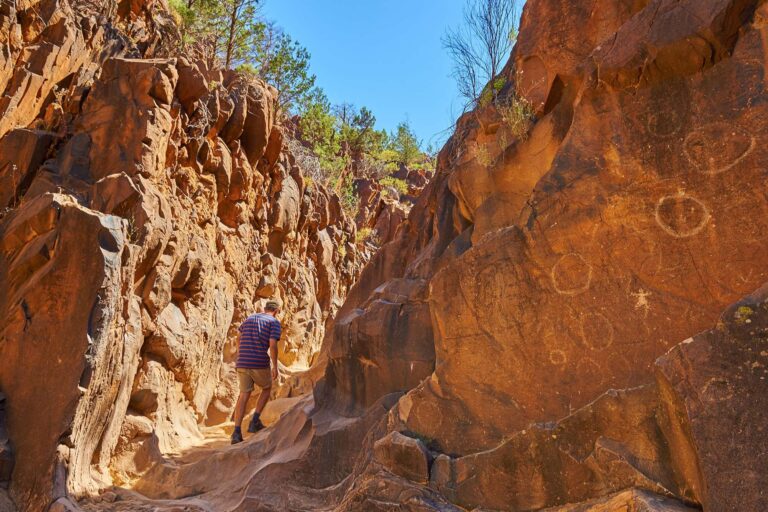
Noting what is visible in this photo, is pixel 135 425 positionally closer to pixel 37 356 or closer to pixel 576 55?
pixel 37 356

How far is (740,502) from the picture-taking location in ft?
7.00

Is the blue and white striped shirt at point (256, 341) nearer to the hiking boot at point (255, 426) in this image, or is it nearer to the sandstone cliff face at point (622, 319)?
the hiking boot at point (255, 426)

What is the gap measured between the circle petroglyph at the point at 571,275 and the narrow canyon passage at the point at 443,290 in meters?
0.01

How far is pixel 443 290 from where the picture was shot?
14.2ft

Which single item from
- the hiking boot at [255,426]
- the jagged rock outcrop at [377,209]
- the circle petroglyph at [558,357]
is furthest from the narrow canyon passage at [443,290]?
the jagged rock outcrop at [377,209]

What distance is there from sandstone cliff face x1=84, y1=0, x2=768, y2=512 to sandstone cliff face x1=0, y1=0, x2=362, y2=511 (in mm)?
3080

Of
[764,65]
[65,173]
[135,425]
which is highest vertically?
[65,173]

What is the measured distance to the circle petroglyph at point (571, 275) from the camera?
11.9 ft

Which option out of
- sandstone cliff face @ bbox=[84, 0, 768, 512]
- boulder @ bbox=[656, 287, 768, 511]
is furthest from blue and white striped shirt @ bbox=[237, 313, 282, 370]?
boulder @ bbox=[656, 287, 768, 511]

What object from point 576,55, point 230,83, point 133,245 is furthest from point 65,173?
point 576,55

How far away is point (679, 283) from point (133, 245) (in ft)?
24.1

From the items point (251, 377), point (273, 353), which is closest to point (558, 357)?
point (273, 353)

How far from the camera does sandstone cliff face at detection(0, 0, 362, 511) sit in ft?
20.9

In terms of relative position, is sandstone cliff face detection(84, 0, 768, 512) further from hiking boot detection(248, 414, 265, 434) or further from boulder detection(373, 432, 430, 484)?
hiking boot detection(248, 414, 265, 434)
